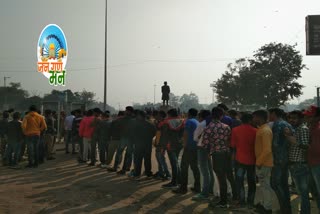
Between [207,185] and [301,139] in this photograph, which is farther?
[207,185]

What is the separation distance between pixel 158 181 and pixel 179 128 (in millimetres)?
1757

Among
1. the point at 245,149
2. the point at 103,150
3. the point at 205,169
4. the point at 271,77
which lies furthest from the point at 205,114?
the point at 271,77

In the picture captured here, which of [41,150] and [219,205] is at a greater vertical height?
[41,150]

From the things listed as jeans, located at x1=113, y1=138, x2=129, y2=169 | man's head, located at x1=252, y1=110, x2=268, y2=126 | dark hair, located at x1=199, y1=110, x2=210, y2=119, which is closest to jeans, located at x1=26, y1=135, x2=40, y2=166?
jeans, located at x1=113, y1=138, x2=129, y2=169

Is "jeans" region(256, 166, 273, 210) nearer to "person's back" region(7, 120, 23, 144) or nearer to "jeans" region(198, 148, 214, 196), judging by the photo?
"jeans" region(198, 148, 214, 196)

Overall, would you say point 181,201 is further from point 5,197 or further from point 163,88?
point 163,88

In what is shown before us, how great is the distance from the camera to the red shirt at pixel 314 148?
6191 mm

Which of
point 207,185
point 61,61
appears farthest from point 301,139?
point 61,61

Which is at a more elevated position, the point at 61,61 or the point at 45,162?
the point at 61,61

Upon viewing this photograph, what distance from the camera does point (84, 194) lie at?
9047mm

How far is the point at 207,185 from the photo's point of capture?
8.70 meters

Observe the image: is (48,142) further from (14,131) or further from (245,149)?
(245,149)

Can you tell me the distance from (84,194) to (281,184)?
14.8 feet

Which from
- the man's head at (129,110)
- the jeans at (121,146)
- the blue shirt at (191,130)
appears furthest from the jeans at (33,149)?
the blue shirt at (191,130)
